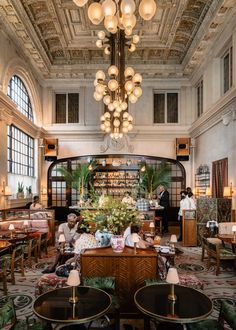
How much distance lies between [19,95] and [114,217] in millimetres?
9009

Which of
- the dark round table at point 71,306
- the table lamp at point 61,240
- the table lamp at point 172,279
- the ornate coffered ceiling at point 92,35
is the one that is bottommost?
the dark round table at point 71,306

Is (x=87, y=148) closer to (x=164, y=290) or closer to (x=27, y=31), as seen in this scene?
(x=27, y=31)

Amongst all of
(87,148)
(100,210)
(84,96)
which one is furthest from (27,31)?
(100,210)

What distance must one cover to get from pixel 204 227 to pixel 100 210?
5.39 metres

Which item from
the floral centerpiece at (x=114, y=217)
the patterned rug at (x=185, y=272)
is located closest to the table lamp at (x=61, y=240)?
the patterned rug at (x=185, y=272)

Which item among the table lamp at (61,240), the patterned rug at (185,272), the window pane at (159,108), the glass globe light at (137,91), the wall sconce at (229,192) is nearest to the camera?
the patterned rug at (185,272)

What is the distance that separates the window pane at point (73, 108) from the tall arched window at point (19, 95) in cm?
188

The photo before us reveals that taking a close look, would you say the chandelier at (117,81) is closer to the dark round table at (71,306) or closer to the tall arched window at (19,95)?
the dark round table at (71,306)

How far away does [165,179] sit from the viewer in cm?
1342

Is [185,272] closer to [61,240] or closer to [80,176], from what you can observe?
[61,240]

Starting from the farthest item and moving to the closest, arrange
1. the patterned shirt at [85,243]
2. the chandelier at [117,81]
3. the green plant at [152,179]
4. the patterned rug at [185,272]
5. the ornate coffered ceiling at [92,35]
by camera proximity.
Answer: the green plant at [152,179] < the ornate coffered ceiling at [92,35] < the chandelier at [117,81] < the patterned shirt at [85,243] < the patterned rug at [185,272]

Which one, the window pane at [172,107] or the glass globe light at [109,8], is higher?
the window pane at [172,107]

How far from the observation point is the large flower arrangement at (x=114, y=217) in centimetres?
425

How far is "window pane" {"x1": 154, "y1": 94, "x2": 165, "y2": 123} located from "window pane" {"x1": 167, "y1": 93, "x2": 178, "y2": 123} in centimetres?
24
